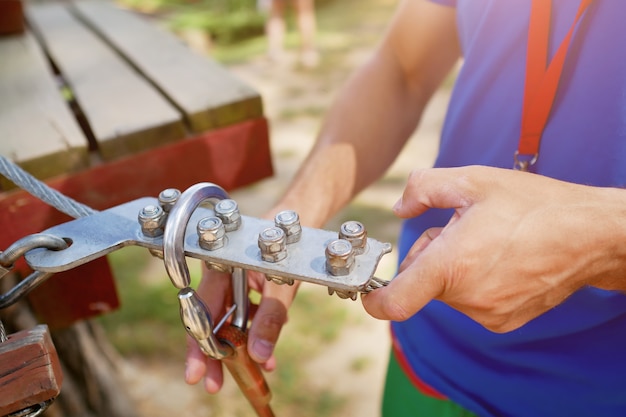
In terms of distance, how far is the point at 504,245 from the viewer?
560 mm

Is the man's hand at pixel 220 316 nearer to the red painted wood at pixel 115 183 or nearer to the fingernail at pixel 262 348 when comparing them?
the fingernail at pixel 262 348

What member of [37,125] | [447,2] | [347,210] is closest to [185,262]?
[37,125]

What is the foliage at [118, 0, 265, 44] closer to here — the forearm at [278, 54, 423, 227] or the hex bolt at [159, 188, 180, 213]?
the forearm at [278, 54, 423, 227]

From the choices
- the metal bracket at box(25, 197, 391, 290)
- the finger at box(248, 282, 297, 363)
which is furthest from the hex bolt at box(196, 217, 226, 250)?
the finger at box(248, 282, 297, 363)

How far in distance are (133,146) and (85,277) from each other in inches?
10.5

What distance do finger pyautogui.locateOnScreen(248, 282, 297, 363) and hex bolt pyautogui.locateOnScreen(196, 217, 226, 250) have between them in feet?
0.76

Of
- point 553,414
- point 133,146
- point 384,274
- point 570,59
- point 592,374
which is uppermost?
point 570,59

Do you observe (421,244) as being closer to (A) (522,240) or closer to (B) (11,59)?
(A) (522,240)

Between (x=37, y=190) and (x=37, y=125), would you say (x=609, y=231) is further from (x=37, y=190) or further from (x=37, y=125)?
(x=37, y=125)

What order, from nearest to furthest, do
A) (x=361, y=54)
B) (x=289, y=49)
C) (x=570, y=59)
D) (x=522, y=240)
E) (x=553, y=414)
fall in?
1. (x=522, y=240)
2. (x=570, y=59)
3. (x=553, y=414)
4. (x=361, y=54)
5. (x=289, y=49)

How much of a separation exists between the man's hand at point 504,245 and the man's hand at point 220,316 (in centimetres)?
23

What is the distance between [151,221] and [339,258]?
0.69 ft

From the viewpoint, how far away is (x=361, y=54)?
510 cm

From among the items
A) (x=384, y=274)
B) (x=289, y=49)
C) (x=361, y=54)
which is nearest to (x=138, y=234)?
(x=384, y=274)
